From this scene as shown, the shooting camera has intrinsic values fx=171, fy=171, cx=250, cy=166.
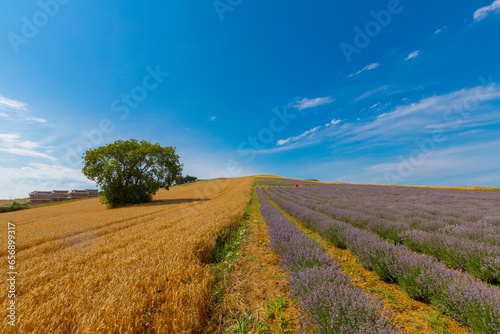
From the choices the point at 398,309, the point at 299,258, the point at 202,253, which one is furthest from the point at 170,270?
the point at 398,309

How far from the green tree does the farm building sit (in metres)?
80.0

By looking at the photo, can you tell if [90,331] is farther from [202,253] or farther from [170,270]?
[202,253]

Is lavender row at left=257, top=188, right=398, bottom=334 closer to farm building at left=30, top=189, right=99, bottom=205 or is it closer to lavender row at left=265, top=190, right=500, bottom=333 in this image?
lavender row at left=265, top=190, right=500, bottom=333

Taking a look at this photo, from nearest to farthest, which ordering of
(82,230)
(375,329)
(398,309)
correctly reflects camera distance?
(375,329)
(398,309)
(82,230)

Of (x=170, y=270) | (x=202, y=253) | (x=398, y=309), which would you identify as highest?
(x=170, y=270)

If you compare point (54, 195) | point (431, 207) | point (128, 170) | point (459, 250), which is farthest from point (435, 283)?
point (54, 195)

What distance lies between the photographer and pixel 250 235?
242 inches

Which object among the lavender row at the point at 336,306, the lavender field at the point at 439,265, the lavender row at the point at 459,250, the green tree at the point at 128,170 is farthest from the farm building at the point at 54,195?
the lavender row at the point at 459,250

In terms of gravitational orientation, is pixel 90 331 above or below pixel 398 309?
above

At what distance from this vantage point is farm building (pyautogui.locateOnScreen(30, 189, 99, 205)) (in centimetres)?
7400

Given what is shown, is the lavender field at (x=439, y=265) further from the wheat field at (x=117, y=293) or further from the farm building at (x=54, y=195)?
the farm building at (x=54, y=195)

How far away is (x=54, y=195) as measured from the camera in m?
77.1

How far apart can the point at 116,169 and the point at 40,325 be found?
2327 cm

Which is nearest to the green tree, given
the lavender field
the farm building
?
the lavender field
